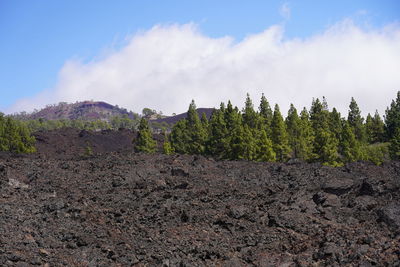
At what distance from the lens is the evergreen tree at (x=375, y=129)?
87.9m

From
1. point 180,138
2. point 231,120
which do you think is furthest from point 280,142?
point 180,138

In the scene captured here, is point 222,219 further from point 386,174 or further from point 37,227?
point 386,174

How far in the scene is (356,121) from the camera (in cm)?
8212

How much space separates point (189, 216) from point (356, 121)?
66334 mm

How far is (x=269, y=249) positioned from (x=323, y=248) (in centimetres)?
294

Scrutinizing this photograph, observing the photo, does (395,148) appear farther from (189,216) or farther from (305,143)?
(189,216)

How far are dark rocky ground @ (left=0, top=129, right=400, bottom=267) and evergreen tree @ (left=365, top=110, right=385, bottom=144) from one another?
5866 cm

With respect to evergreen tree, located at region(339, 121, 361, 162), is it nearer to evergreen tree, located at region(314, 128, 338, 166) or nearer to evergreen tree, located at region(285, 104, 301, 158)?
evergreen tree, located at region(314, 128, 338, 166)

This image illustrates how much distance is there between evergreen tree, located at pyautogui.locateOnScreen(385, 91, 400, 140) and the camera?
3245 inches

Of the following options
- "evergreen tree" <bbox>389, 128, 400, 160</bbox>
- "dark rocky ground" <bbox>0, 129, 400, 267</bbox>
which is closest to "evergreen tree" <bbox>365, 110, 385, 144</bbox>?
"evergreen tree" <bbox>389, 128, 400, 160</bbox>

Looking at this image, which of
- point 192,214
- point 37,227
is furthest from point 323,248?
point 37,227

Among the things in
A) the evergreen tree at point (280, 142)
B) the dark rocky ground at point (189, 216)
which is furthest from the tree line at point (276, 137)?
the dark rocky ground at point (189, 216)

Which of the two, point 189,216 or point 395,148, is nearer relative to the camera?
point 189,216

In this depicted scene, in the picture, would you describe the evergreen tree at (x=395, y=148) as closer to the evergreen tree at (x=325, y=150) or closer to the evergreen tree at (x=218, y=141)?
the evergreen tree at (x=325, y=150)
